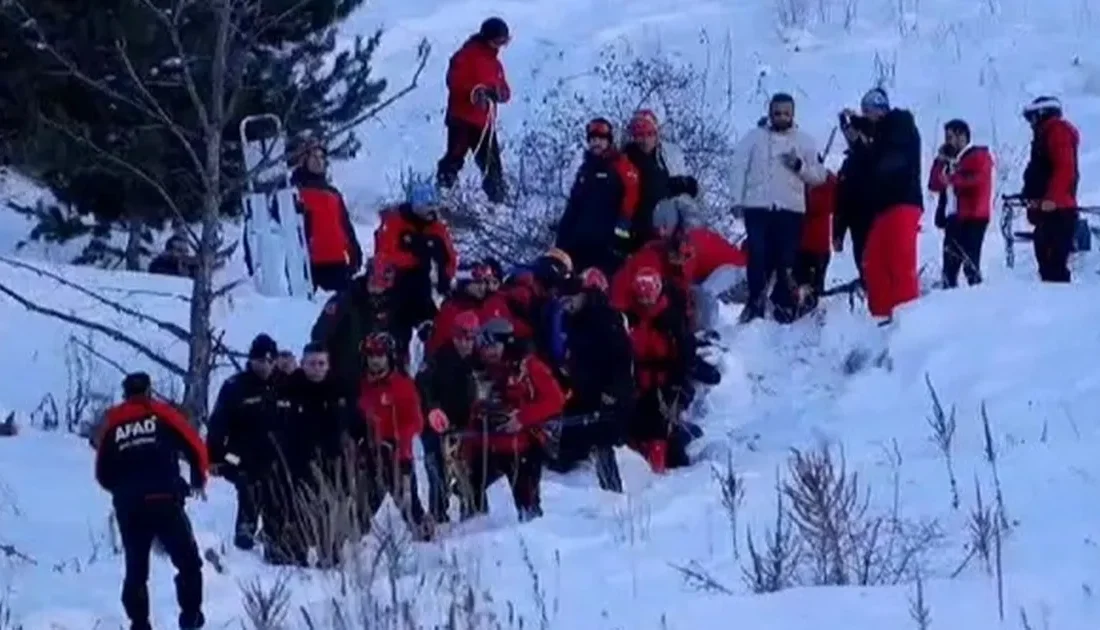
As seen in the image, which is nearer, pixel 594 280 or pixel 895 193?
pixel 594 280

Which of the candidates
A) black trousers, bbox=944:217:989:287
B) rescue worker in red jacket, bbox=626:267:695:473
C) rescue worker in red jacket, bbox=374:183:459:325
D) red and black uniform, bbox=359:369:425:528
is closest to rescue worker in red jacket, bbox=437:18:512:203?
black trousers, bbox=944:217:989:287

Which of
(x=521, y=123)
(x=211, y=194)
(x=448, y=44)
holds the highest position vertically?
(x=448, y=44)

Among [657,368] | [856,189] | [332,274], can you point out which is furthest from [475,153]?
[657,368]

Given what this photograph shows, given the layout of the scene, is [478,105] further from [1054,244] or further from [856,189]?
[1054,244]

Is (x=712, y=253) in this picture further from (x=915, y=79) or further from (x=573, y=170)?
(x=915, y=79)

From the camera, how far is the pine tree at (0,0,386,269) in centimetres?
2183

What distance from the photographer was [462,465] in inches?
558

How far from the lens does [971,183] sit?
18016mm

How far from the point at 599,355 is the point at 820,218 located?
2.81 metres

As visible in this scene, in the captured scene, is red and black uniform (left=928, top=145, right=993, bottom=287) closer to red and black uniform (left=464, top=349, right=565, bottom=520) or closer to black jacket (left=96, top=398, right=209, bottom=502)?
red and black uniform (left=464, top=349, right=565, bottom=520)

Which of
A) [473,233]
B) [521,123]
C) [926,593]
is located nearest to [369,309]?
[473,233]

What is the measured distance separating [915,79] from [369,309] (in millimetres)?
13638

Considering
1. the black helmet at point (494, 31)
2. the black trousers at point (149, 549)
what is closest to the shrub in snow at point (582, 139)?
the black helmet at point (494, 31)

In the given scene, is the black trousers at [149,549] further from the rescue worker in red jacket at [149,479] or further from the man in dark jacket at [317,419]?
the man in dark jacket at [317,419]
